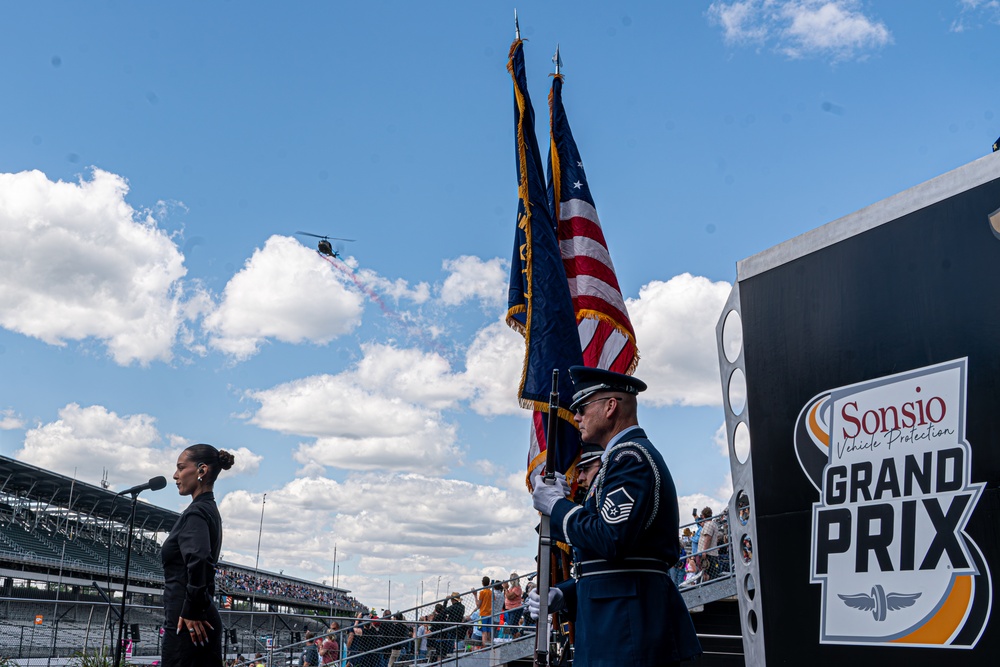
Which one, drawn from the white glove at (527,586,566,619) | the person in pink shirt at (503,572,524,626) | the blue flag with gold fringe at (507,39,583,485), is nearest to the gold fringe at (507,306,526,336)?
the blue flag with gold fringe at (507,39,583,485)

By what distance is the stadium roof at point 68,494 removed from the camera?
3969 cm

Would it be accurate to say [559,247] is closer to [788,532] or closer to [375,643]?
[788,532]

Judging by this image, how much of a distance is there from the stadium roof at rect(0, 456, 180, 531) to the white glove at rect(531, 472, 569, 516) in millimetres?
36019

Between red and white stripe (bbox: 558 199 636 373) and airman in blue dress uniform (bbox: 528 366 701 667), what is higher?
red and white stripe (bbox: 558 199 636 373)

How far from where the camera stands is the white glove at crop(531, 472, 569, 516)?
373cm

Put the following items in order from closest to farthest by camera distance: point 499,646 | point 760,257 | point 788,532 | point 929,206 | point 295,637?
point 929,206
point 788,532
point 760,257
point 499,646
point 295,637

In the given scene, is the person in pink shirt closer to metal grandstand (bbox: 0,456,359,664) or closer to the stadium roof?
metal grandstand (bbox: 0,456,359,664)

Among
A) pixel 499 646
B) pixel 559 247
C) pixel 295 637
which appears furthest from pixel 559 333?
pixel 295 637

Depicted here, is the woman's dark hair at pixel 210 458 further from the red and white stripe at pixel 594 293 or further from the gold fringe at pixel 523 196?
the red and white stripe at pixel 594 293

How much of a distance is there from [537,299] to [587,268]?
0.62 metres

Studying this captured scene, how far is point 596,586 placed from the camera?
3.63 metres

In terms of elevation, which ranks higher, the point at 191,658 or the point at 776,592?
the point at 776,592

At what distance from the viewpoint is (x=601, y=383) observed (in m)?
3.87

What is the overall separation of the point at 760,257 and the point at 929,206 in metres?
1.08
